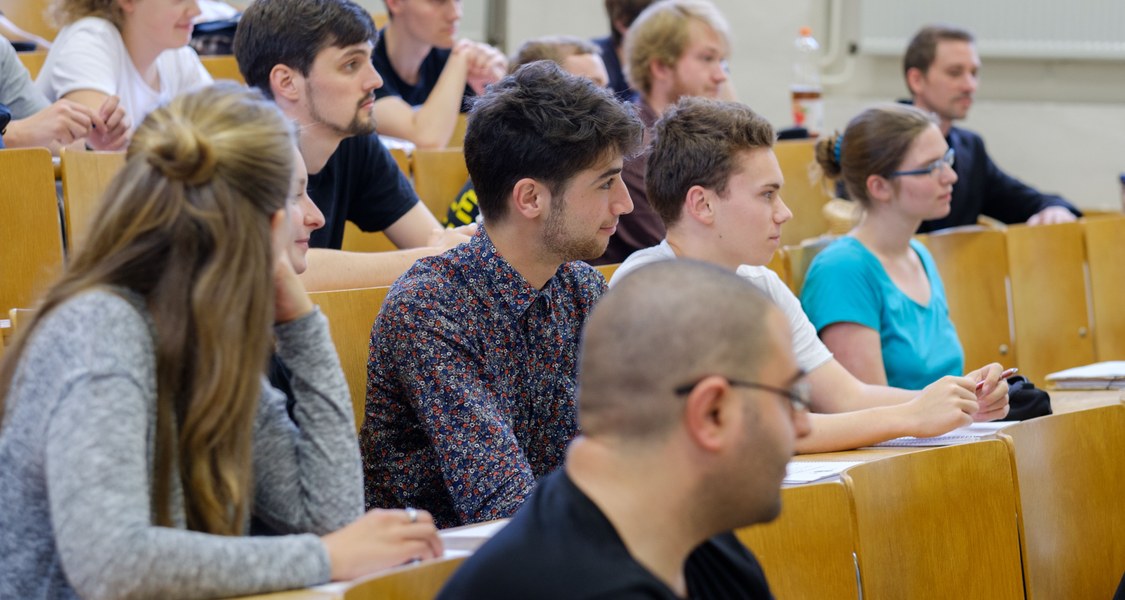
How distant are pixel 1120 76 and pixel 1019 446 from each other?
12.5ft

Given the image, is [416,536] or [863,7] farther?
[863,7]

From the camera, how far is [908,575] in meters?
1.95

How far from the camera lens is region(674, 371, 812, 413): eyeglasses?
115 cm

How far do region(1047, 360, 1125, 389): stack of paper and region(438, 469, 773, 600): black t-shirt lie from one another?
2.08 metres

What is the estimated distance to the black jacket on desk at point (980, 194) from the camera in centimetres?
436

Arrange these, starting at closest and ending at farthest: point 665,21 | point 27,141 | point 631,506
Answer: point 631,506, point 27,141, point 665,21

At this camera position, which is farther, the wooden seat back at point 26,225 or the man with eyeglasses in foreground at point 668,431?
the wooden seat back at point 26,225

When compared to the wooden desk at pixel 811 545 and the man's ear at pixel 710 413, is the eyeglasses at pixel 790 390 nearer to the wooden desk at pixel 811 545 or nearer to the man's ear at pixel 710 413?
the man's ear at pixel 710 413

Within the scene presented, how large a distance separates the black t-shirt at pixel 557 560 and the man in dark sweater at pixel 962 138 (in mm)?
3370

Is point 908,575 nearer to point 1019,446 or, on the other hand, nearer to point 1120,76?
point 1019,446

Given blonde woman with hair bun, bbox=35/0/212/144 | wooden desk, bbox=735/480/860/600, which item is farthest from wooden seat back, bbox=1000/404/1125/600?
blonde woman with hair bun, bbox=35/0/212/144

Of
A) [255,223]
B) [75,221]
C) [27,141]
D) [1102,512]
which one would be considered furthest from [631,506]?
[27,141]

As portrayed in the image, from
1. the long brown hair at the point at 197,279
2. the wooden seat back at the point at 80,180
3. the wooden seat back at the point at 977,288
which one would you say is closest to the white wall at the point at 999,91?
the wooden seat back at the point at 977,288

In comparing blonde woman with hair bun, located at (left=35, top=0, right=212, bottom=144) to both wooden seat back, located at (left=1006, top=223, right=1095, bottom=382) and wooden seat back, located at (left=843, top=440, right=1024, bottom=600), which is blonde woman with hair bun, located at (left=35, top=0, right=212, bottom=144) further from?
wooden seat back, located at (left=1006, top=223, right=1095, bottom=382)
